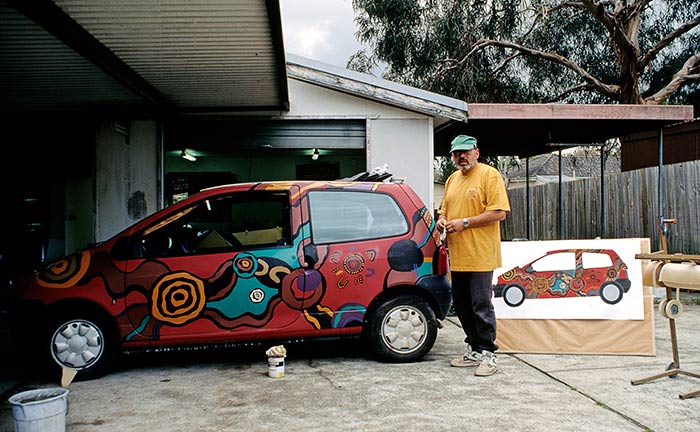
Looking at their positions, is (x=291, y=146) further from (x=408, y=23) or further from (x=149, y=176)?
(x=408, y=23)

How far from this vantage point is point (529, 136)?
10820mm

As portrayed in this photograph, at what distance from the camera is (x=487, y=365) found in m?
5.15

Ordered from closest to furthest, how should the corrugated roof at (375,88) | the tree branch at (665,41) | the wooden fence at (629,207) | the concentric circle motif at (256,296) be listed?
the concentric circle motif at (256,296), the corrugated roof at (375,88), the wooden fence at (629,207), the tree branch at (665,41)

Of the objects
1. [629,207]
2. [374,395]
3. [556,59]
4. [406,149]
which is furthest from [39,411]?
[556,59]

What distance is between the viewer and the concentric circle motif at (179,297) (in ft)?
17.1

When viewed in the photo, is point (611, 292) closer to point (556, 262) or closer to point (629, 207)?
point (556, 262)

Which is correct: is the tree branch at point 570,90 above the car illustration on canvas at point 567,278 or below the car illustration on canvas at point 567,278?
above

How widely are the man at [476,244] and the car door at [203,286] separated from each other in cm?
142

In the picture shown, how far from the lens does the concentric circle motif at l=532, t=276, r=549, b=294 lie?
5957 mm

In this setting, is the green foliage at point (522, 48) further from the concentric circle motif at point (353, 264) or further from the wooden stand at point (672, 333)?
the wooden stand at point (672, 333)

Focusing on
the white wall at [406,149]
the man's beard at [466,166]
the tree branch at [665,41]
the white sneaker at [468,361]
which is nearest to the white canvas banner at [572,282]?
the white sneaker at [468,361]

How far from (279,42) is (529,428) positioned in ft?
12.8

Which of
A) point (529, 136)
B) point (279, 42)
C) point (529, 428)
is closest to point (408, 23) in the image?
point (529, 136)

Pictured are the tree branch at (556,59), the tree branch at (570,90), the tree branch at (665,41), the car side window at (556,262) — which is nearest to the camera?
the car side window at (556,262)
